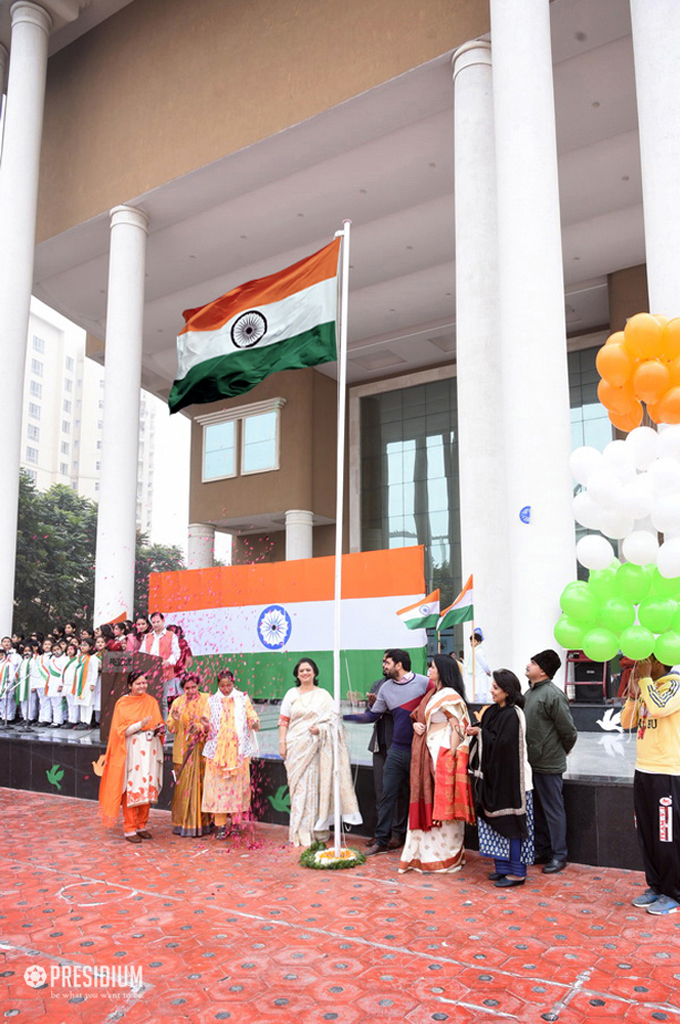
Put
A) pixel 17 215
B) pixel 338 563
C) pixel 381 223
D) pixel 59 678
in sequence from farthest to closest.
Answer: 1. pixel 381 223
2. pixel 17 215
3. pixel 59 678
4. pixel 338 563

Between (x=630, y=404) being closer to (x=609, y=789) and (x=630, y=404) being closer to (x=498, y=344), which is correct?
(x=609, y=789)

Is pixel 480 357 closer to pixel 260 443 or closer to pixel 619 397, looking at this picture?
pixel 619 397

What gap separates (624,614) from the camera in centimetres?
464

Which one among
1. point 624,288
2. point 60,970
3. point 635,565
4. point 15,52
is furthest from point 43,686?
point 624,288

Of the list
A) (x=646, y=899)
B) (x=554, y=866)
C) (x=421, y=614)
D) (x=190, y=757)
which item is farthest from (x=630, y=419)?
(x=190, y=757)

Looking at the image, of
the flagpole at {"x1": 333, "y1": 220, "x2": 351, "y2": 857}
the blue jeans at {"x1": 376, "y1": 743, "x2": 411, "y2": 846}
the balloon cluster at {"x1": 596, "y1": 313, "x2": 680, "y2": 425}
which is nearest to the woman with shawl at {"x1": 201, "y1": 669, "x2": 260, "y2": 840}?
the flagpole at {"x1": 333, "y1": 220, "x2": 351, "y2": 857}

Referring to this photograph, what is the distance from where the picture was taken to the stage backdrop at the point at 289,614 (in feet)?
24.2

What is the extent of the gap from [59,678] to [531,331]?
8238mm

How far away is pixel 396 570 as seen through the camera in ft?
24.1

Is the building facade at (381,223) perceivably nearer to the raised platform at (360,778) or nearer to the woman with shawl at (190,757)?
the raised platform at (360,778)

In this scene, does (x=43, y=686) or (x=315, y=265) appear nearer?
(x=315, y=265)

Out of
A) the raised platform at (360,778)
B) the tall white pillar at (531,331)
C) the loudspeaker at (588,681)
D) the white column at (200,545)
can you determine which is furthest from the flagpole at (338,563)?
the white column at (200,545)

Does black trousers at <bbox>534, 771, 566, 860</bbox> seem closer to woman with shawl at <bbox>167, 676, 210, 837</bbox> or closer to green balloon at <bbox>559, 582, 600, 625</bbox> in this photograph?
green balloon at <bbox>559, 582, 600, 625</bbox>

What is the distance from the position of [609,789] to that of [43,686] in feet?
29.3
